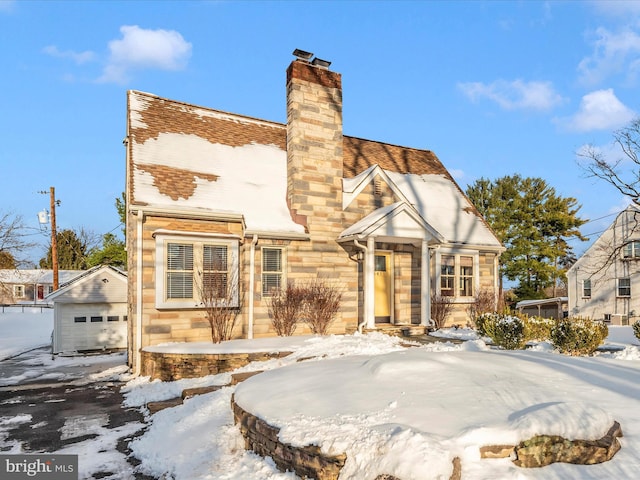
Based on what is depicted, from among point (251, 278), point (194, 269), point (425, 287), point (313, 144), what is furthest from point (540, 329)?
point (194, 269)

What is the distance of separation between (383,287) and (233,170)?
602 cm

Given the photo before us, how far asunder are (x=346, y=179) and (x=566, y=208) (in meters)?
29.8

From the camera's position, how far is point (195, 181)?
40.6 ft

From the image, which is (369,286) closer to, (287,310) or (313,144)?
(287,310)

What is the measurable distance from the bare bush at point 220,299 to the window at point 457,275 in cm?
748

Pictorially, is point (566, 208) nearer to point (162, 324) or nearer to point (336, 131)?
point (336, 131)

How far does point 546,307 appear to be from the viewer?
33375mm

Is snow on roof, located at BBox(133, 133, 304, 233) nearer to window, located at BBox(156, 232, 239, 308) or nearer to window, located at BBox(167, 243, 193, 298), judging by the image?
window, located at BBox(156, 232, 239, 308)

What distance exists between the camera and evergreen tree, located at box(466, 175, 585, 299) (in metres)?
35.4

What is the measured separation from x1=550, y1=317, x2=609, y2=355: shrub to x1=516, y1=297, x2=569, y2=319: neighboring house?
22857 mm

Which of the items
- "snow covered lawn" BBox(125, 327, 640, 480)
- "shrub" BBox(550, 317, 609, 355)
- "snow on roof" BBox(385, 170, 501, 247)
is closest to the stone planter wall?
"snow covered lawn" BBox(125, 327, 640, 480)

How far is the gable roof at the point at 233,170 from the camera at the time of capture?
1191 cm

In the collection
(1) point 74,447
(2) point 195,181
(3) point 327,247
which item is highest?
(2) point 195,181

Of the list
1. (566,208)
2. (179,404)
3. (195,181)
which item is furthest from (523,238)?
(179,404)
